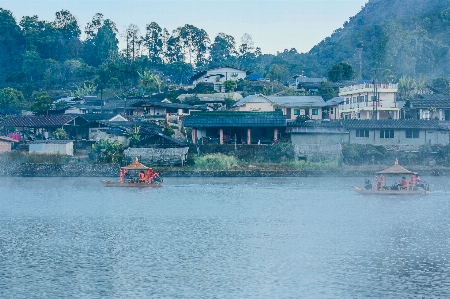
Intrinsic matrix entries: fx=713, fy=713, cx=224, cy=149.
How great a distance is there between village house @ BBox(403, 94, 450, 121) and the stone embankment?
1099cm

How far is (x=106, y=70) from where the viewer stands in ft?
291

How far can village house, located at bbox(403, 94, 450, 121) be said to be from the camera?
60844 millimetres

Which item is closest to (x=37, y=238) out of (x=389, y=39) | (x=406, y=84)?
(x=406, y=84)

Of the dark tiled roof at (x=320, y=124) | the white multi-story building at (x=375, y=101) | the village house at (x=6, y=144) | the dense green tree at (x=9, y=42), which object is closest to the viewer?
the dark tiled roof at (x=320, y=124)

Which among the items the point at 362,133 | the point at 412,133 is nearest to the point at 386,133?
the point at 362,133

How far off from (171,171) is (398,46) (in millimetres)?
50273

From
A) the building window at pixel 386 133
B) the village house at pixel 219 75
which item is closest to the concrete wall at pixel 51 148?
the building window at pixel 386 133

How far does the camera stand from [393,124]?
5478 centimetres

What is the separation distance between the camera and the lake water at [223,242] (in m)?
22.4

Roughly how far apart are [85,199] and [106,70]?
48233mm

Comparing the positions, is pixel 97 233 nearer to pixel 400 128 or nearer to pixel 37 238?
A: pixel 37 238

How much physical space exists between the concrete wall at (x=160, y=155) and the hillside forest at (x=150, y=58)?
30.0 meters

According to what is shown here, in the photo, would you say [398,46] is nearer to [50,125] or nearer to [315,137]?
[315,137]

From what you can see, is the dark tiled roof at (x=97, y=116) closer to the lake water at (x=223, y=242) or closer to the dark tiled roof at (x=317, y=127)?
the lake water at (x=223, y=242)
